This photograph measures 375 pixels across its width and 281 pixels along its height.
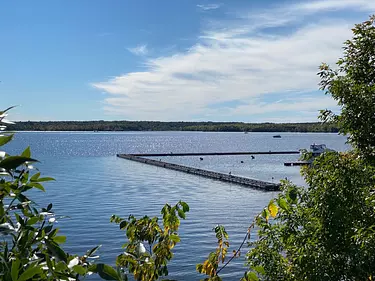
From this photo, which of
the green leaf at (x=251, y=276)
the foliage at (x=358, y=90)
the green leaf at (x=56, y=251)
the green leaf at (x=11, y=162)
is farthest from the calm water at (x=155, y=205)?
the green leaf at (x=11, y=162)

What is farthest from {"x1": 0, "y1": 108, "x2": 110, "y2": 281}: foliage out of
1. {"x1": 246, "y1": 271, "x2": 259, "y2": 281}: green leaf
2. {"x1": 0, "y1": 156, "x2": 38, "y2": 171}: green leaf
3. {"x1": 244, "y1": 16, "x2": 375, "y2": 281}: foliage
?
{"x1": 244, "y1": 16, "x2": 375, "y2": 281}: foliage

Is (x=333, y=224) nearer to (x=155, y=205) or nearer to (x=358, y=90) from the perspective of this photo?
(x=358, y=90)

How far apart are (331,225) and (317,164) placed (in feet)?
4.17

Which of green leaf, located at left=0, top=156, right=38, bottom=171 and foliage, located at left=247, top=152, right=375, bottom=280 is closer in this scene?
green leaf, located at left=0, top=156, right=38, bottom=171

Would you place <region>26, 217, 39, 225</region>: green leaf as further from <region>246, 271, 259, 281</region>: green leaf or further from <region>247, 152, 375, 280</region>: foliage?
<region>247, 152, 375, 280</region>: foliage

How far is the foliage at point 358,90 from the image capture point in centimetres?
680

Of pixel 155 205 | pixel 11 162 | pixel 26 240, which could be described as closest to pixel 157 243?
pixel 26 240

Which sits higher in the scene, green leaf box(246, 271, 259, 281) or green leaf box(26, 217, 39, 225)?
green leaf box(26, 217, 39, 225)

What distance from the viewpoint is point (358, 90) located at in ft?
22.5

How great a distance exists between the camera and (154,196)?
38750 millimetres

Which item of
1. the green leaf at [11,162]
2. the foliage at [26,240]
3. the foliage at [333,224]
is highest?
the green leaf at [11,162]

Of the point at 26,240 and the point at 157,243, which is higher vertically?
the point at 26,240

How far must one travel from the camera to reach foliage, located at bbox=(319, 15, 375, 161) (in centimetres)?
680

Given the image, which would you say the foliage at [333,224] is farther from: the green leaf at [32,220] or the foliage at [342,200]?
the green leaf at [32,220]
